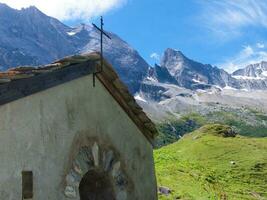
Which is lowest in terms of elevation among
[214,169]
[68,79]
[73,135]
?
[214,169]

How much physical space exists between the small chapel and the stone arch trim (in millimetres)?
20

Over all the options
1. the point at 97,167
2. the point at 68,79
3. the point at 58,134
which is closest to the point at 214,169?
the point at 97,167

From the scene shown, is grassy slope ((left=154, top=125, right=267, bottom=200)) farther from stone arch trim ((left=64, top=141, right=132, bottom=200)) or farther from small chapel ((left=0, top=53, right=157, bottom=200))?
stone arch trim ((left=64, top=141, right=132, bottom=200))

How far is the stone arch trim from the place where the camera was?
1057cm

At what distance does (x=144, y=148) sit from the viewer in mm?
13617

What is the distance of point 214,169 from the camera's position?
149ft

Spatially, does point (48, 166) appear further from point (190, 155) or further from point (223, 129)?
point (223, 129)

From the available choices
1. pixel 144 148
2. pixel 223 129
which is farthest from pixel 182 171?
pixel 223 129

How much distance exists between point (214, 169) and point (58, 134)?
36293mm

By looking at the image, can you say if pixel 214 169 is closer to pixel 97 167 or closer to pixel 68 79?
pixel 97 167

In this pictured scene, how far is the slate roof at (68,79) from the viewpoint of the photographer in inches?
368

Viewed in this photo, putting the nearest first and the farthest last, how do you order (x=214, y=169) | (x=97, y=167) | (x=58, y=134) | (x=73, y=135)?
(x=58, y=134) < (x=73, y=135) < (x=97, y=167) < (x=214, y=169)

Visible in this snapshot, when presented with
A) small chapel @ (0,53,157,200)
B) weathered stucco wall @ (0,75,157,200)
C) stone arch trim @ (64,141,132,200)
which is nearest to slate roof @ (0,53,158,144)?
small chapel @ (0,53,157,200)

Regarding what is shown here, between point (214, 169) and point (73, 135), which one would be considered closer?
point (73, 135)
